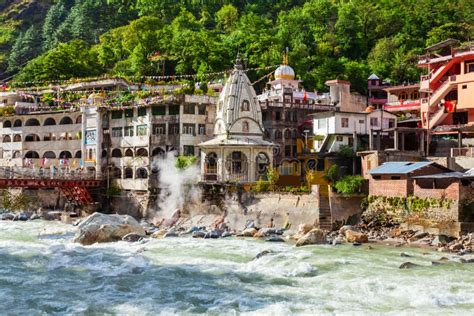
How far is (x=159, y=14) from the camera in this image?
126812mm

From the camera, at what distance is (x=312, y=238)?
41938mm

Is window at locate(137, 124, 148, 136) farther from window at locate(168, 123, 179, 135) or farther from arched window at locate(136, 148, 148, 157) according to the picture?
window at locate(168, 123, 179, 135)

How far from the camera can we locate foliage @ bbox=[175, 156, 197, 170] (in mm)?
58781

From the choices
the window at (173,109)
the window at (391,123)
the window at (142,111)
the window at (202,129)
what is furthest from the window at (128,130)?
the window at (391,123)

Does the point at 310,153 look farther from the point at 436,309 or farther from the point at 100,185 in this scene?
the point at 436,309

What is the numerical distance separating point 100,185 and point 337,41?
153 feet

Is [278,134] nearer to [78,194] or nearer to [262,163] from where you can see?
[262,163]

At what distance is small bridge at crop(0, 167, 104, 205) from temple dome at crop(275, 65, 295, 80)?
2556 cm

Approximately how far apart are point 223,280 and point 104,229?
1555 centimetres

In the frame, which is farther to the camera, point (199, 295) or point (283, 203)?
point (283, 203)

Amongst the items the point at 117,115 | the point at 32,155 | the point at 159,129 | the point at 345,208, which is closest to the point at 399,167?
the point at 345,208

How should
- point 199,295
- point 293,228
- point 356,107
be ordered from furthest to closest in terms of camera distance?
point 356,107
point 293,228
point 199,295

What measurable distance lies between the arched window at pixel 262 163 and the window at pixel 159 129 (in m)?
11.3

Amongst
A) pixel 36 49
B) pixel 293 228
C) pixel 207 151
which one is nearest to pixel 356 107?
pixel 207 151
